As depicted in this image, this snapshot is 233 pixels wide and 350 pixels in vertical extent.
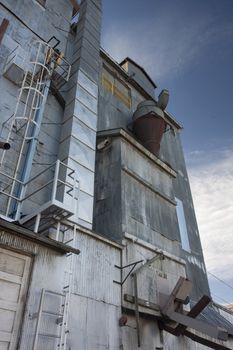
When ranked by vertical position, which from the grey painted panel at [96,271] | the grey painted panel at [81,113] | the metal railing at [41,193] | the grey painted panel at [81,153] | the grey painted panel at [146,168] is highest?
the grey painted panel at [81,113]

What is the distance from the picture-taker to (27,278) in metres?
6.87

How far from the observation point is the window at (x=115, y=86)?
1748 centimetres

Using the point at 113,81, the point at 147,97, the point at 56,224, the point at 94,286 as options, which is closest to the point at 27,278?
the point at 56,224

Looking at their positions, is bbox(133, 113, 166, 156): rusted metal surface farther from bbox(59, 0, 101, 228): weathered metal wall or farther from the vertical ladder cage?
the vertical ladder cage

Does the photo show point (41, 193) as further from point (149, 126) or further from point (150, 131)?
point (149, 126)

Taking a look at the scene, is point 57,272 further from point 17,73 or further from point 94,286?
point 17,73

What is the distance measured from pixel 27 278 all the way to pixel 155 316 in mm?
4978

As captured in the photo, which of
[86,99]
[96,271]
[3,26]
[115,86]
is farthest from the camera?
[115,86]

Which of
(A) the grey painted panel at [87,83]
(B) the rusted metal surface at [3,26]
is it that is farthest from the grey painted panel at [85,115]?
(B) the rusted metal surface at [3,26]

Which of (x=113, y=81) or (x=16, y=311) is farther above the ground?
(x=113, y=81)

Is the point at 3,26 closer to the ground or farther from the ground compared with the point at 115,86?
closer to the ground

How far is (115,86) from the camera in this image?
18172mm

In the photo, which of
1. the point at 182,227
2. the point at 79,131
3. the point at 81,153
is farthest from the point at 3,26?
the point at 182,227

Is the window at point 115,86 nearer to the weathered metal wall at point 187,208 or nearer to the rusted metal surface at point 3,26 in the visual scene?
the weathered metal wall at point 187,208
